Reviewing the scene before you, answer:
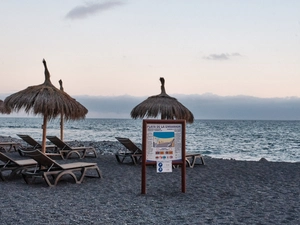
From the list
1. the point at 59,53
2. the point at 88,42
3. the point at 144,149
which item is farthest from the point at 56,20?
the point at 144,149

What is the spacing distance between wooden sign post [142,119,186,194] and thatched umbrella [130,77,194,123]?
15.2 ft

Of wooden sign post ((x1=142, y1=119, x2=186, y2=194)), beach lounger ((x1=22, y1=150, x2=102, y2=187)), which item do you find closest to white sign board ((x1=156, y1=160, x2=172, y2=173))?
wooden sign post ((x1=142, y1=119, x2=186, y2=194))

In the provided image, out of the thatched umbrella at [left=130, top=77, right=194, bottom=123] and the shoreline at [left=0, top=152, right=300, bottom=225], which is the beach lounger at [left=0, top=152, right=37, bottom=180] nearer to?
the shoreline at [left=0, top=152, right=300, bottom=225]

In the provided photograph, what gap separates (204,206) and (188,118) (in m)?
6.39

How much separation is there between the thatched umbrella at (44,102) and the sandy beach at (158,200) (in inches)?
77.3

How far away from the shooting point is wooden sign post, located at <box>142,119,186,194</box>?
20.8 feet

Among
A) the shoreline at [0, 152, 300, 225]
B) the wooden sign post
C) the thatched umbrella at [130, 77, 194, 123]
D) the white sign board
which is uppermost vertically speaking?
the thatched umbrella at [130, 77, 194, 123]

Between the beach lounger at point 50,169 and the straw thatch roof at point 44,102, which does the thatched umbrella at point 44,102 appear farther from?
the beach lounger at point 50,169

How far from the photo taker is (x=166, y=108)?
442 inches

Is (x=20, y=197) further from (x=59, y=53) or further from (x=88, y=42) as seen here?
(x=88, y=42)

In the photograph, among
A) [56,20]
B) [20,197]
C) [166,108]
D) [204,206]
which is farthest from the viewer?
[56,20]

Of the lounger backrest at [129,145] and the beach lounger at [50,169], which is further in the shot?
the lounger backrest at [129,145]

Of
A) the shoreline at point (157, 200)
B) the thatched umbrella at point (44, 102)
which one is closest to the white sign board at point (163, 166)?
the shoreline at point (157, 200)

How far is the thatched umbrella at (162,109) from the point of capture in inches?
442
